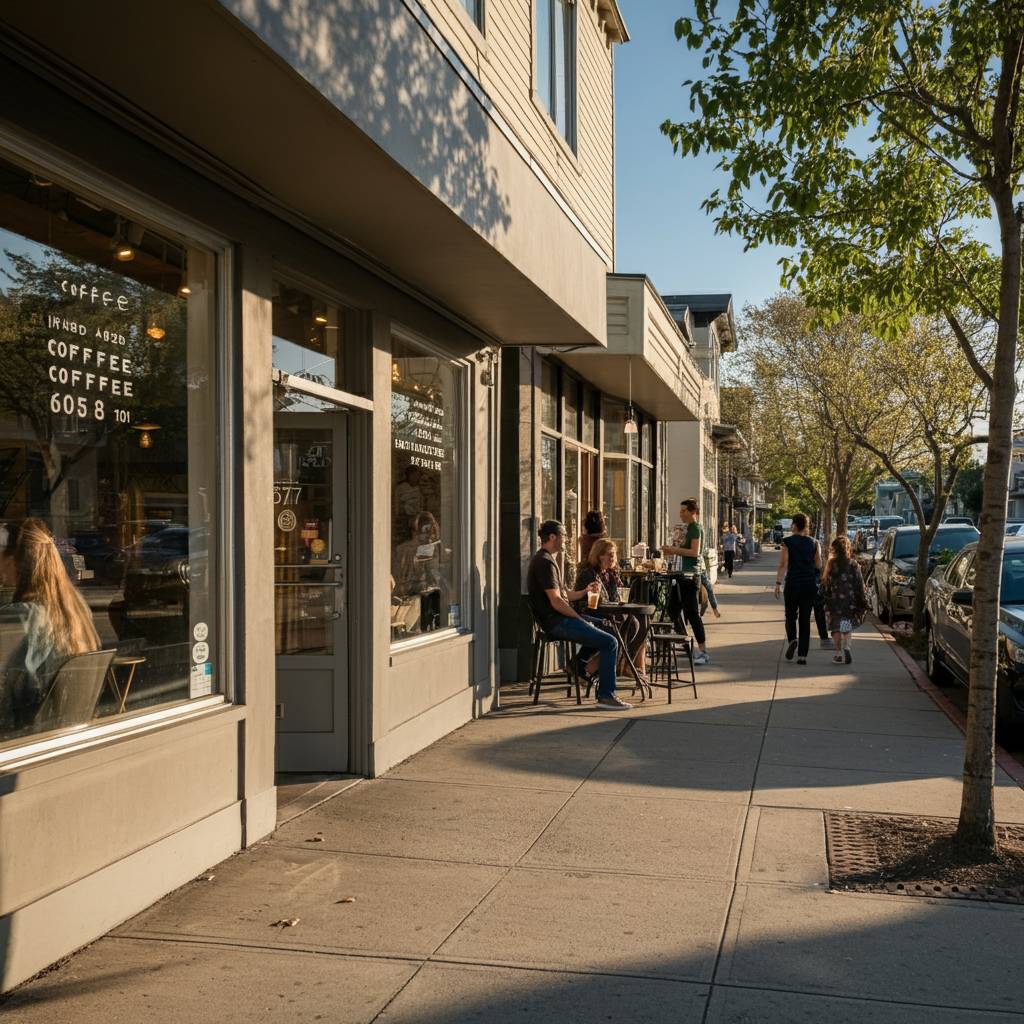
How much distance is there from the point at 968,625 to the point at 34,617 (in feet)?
28.8

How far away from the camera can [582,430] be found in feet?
51.1

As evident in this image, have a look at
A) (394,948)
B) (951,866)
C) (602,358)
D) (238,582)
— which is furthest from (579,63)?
(394,948)

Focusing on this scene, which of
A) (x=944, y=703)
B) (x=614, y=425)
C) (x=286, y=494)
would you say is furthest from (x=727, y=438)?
(x=286, y=494)

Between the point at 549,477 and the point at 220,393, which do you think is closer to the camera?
the point at 220,393

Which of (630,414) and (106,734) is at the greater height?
(630,414)

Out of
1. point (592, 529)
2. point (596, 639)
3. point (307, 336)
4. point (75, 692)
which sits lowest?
point (596, 639)

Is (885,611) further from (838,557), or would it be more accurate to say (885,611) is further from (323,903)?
(323,903)

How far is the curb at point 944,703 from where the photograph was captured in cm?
866

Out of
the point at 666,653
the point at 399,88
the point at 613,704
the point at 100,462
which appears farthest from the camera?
the point at 666,653

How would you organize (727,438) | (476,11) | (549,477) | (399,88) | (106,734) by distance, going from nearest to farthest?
(106,734) < (399,88) < (476,11) < (549,477) < (727,438)

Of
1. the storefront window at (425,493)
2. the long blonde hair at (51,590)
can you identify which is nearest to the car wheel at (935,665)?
the storefront window at (425,493)

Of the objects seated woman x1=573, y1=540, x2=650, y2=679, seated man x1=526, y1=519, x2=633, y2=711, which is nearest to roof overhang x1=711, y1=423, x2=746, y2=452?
seated woman x1=573, y1=540, x2=650, y2=679

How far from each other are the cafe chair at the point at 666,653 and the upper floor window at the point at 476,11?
5.76 meters

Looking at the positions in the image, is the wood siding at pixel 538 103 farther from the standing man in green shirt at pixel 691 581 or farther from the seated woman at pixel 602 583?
the standing man in green shirt at pixel 691 581
